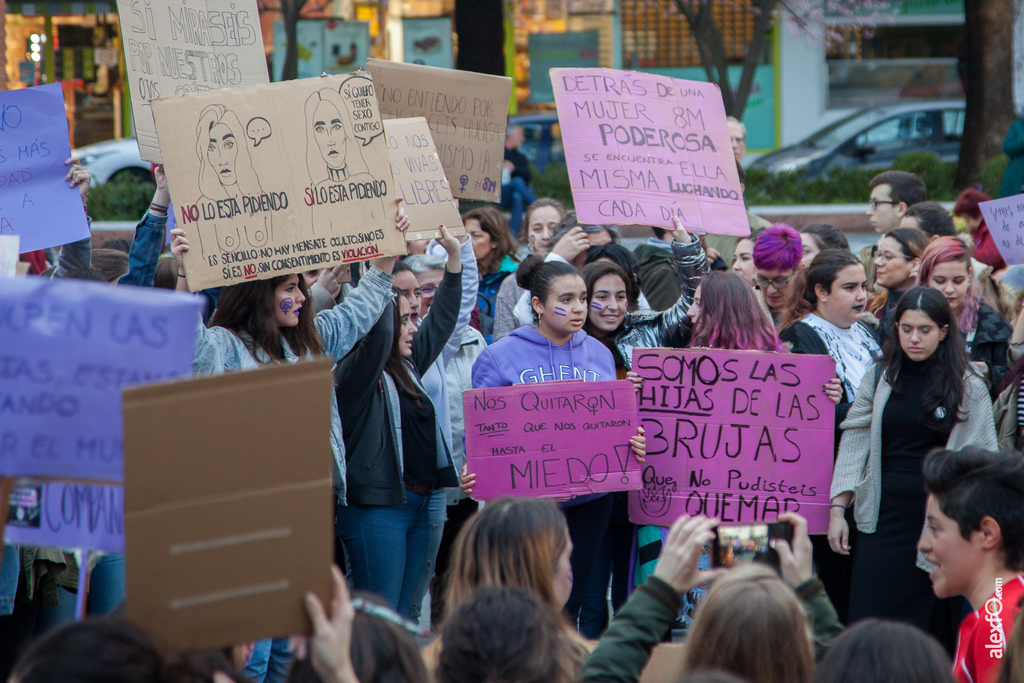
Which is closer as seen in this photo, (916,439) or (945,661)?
(945,661)

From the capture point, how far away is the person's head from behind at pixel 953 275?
5.62m

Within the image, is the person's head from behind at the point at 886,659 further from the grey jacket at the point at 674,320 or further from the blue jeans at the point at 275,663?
the grey jacket at the point at 674,320

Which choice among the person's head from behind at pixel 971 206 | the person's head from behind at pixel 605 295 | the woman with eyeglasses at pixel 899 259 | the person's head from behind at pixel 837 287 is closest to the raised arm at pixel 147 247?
the person's head from behind at pixel 605 295

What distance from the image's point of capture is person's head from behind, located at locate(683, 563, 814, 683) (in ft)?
7.40

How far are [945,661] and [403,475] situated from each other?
2.81 m

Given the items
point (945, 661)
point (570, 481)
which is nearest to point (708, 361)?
point (570, 481)

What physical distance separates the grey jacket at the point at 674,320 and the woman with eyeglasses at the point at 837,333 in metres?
0.48

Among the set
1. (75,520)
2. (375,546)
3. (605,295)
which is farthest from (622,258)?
(75,520)

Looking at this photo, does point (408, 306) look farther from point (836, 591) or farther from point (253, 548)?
point (253, 548)

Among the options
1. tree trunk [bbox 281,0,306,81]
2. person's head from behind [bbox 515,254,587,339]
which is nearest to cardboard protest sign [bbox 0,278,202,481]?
person's head from behind [bbox 515,254,587,339]

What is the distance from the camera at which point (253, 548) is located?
210cm

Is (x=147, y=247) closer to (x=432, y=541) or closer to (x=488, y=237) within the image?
(x=432, y=541)

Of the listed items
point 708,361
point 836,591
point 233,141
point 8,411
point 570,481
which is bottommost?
point 836,591

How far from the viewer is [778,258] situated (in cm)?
606
